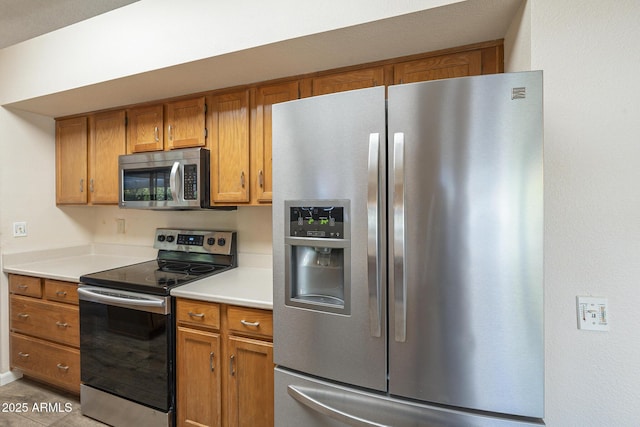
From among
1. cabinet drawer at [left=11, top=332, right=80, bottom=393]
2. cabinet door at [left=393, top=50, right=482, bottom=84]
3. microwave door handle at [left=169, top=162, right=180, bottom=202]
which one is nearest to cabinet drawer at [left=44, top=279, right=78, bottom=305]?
cabinet drawer at [left=11, top=332, right=80, bottom=393]

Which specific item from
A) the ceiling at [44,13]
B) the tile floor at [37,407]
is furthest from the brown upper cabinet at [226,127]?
the tile floor at [37,407]

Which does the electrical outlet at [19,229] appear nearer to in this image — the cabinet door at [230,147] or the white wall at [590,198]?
the cabinet door at [230,147]

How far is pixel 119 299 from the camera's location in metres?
1.79

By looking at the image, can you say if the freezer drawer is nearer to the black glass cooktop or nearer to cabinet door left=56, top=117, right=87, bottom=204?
the black glass cooktop

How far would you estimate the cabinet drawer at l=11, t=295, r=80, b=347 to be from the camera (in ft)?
6.86

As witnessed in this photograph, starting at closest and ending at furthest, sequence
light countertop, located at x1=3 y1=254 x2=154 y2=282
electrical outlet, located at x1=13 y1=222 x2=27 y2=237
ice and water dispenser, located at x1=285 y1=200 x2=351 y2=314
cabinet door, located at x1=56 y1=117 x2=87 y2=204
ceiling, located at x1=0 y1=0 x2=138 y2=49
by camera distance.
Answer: ceiling, located at x1=0 y1=0 x2=138 y2=49, ice and water dispenser, located at x1=285 y1=200 x2=351 y2=314, light countertop, located at x1=3 y1=254 x2=154 y2=282, electrical outlet, located at x1=13 y1=222 x2=27 y2=237, cabinet door, located at x1=56 y1=117 x2=87 y2=204

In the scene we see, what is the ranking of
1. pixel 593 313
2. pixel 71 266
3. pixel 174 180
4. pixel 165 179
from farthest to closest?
pixel 71 266
pixel 165 179
pixel 174 180
pixel 593 313

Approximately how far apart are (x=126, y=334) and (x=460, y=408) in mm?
1797

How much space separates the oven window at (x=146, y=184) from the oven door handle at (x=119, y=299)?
0.68m

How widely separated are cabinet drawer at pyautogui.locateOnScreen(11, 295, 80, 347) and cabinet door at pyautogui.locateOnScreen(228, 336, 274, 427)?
128 cm

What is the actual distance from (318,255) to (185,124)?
5.08 ft

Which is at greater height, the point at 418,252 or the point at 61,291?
the point at 418,252

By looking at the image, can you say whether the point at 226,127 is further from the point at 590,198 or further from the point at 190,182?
the point at 590,198

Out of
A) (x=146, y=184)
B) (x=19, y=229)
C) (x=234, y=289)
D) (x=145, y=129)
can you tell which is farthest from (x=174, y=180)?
(x=19, y=229)
